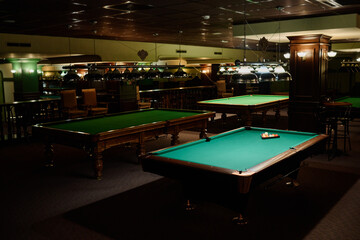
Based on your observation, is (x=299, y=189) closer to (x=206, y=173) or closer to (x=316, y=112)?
(x=206, y=173)

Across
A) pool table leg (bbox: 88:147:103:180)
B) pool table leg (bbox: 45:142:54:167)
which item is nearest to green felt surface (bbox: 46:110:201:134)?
pool table leg (bbox: 88:147:103:180)

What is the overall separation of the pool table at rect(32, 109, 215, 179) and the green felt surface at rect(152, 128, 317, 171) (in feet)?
4.86

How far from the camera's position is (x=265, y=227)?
11.9 feet

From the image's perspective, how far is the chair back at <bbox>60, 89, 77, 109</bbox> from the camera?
31.4 feet

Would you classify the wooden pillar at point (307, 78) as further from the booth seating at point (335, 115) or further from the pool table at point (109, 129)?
the pool table at point (109, 129)

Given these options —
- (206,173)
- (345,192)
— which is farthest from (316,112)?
(206,173)

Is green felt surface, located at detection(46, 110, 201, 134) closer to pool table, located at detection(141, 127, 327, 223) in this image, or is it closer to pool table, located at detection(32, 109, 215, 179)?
pool table, located at detection(32, 109, 215, 179)

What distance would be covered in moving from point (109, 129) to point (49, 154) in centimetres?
147

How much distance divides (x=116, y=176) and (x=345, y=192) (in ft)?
11.2

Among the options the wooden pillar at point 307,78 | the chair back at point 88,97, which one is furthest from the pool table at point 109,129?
the chair back at point 88,97

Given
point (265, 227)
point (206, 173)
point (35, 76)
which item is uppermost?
point (35, 76)

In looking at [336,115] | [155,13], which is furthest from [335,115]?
[155,13]

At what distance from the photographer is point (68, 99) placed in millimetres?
9641

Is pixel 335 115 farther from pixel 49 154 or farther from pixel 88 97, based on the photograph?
pixel 88 97
